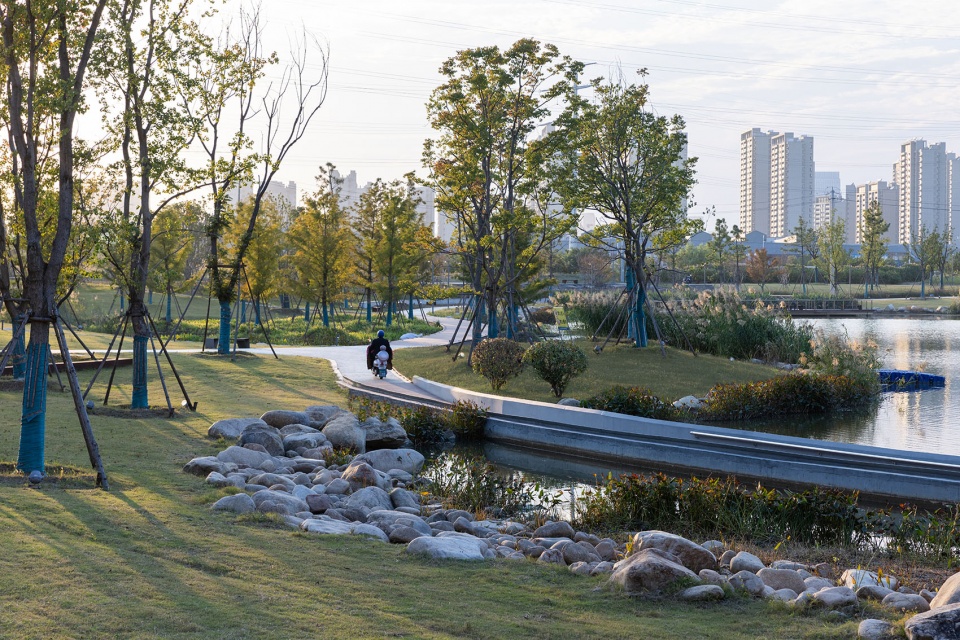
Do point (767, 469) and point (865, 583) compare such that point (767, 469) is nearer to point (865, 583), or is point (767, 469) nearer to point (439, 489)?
point (439, 489)

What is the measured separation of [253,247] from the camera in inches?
1134

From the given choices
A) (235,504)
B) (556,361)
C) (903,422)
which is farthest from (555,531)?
(903,422)

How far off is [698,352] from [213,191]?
41.4 feet

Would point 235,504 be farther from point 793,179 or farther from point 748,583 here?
point 793,179

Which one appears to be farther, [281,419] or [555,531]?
[281,419]

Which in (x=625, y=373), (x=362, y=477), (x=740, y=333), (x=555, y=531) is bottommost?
(x=555, y=531)

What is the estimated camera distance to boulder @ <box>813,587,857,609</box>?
17.0ft

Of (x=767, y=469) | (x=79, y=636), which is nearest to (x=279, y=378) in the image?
(x=767, y=469)

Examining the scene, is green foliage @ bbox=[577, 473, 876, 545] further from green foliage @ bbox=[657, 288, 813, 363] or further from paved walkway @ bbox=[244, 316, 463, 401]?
green foliage @ bbox=[657, 288, 813, 363]

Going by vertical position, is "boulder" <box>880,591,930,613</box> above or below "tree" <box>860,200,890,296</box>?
below

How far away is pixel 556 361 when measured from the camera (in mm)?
15508

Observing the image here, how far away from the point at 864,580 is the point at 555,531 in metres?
2.64

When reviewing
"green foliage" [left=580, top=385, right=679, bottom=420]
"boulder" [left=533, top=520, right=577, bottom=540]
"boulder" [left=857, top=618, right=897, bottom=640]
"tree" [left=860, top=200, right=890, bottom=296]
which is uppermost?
"tree" [left=860, top=200, right=890, bottom=296]

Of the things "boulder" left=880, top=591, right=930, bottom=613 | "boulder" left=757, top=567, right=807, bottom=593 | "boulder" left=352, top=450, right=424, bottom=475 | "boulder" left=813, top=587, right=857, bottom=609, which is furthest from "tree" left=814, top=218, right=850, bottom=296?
"boulder" left=813, top=587, right=857, bottom=609
